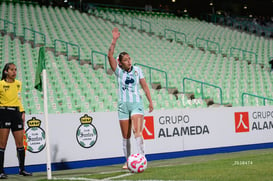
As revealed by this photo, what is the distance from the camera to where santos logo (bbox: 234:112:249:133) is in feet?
39.9

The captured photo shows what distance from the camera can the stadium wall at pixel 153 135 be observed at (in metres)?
9.23

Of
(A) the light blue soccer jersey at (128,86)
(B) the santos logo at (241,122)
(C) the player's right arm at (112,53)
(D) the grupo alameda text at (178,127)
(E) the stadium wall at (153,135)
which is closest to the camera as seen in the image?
(C) the player's right arm at (112,53)

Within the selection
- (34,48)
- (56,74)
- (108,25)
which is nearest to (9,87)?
(56,74)

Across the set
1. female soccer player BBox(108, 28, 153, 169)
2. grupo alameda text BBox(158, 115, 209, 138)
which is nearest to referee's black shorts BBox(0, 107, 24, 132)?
female soccer player BBox(108, 28, 153, 169)

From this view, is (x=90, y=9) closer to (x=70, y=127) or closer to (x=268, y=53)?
(x=268, y=53)

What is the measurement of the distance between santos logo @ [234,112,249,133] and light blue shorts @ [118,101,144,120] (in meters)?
5.31

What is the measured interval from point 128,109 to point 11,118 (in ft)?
6.78

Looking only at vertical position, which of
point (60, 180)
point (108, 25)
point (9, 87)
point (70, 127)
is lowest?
point (60, 180)

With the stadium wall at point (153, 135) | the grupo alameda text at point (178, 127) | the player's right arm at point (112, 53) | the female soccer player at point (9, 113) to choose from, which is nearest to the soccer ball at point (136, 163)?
the player's right arm at point (112, 53)

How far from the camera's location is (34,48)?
→ 18.2 metres

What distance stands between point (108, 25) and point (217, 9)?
55.6 feet

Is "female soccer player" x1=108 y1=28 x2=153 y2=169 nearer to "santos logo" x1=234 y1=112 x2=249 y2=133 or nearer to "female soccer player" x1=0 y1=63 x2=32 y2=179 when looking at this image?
"female soccer player" x1=0 y1=63 x2=32 y2=179

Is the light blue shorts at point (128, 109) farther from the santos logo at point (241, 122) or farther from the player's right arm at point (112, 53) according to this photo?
the santos logo at point (241, 122)

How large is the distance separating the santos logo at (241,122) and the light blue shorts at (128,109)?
17.4ft
